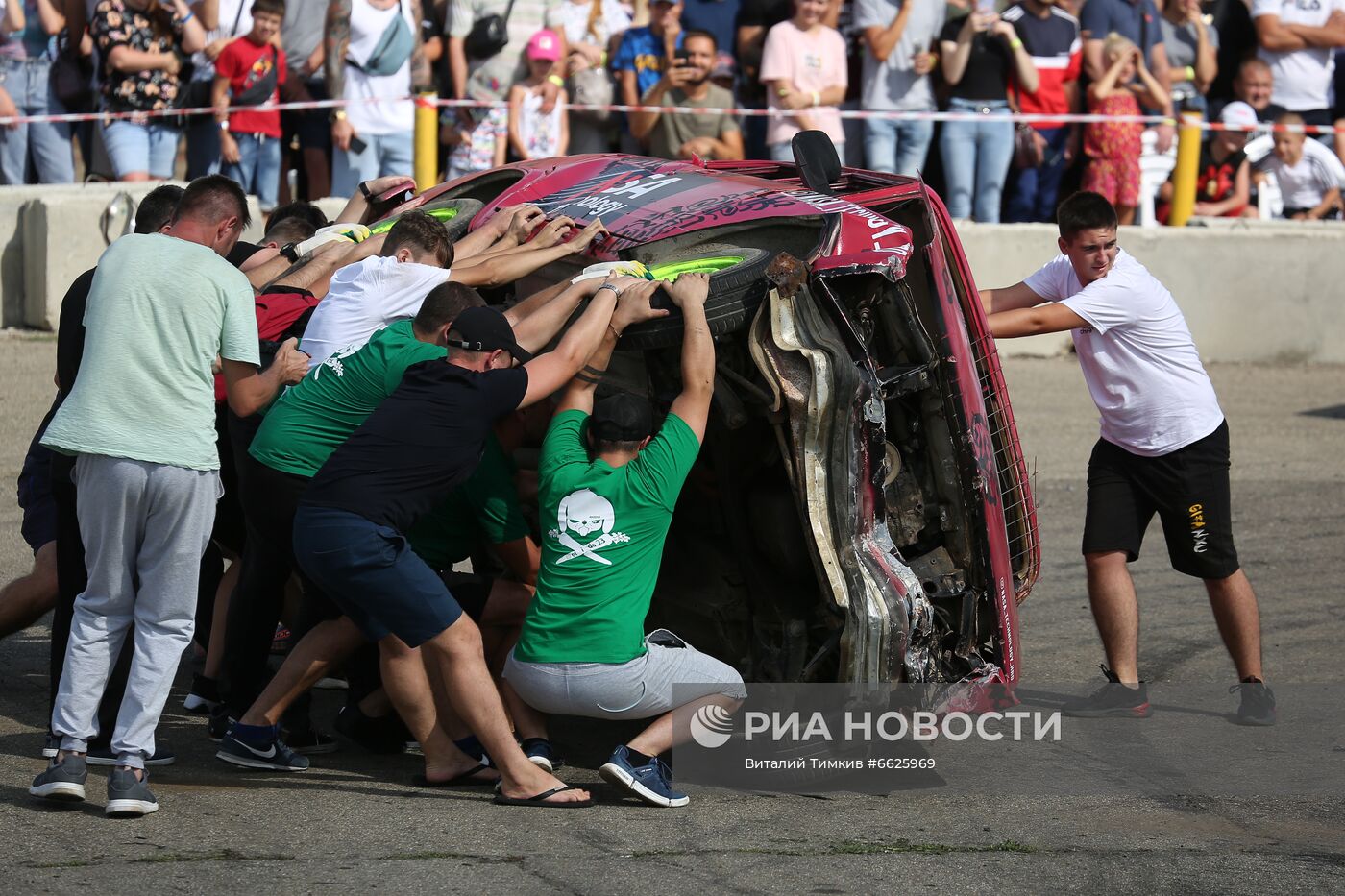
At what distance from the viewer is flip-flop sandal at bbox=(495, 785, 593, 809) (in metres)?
5.64

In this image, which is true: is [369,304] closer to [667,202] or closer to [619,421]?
[667,202]

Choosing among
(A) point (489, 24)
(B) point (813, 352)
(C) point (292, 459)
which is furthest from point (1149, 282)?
(A) point (489, 24)

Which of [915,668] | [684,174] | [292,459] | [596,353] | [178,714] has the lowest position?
[178,714]

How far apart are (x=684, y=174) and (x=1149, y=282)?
182cm

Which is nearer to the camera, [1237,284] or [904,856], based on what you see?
[904,856]

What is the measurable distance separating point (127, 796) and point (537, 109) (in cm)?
787

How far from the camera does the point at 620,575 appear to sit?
5645mm

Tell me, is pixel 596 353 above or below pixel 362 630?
above

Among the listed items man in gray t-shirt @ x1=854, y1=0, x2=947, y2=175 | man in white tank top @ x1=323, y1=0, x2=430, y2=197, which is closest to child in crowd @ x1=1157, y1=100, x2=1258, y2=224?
man in gray t-shirt @ x1=854, y1=0, x2=947, y2=175

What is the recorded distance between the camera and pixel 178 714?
22.0 feet

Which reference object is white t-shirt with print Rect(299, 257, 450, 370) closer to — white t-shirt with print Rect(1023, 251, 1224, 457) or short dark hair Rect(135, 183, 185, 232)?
short dark hair Rect(135, 183, 185, 232)

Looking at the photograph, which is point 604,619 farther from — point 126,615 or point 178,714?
point 178,714

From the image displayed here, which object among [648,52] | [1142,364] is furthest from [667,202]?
[648,52]

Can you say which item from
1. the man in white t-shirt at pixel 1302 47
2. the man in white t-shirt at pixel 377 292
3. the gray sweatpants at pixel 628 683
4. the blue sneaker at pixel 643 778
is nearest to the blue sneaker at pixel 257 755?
the gray sweatpants at pixel 628 683
